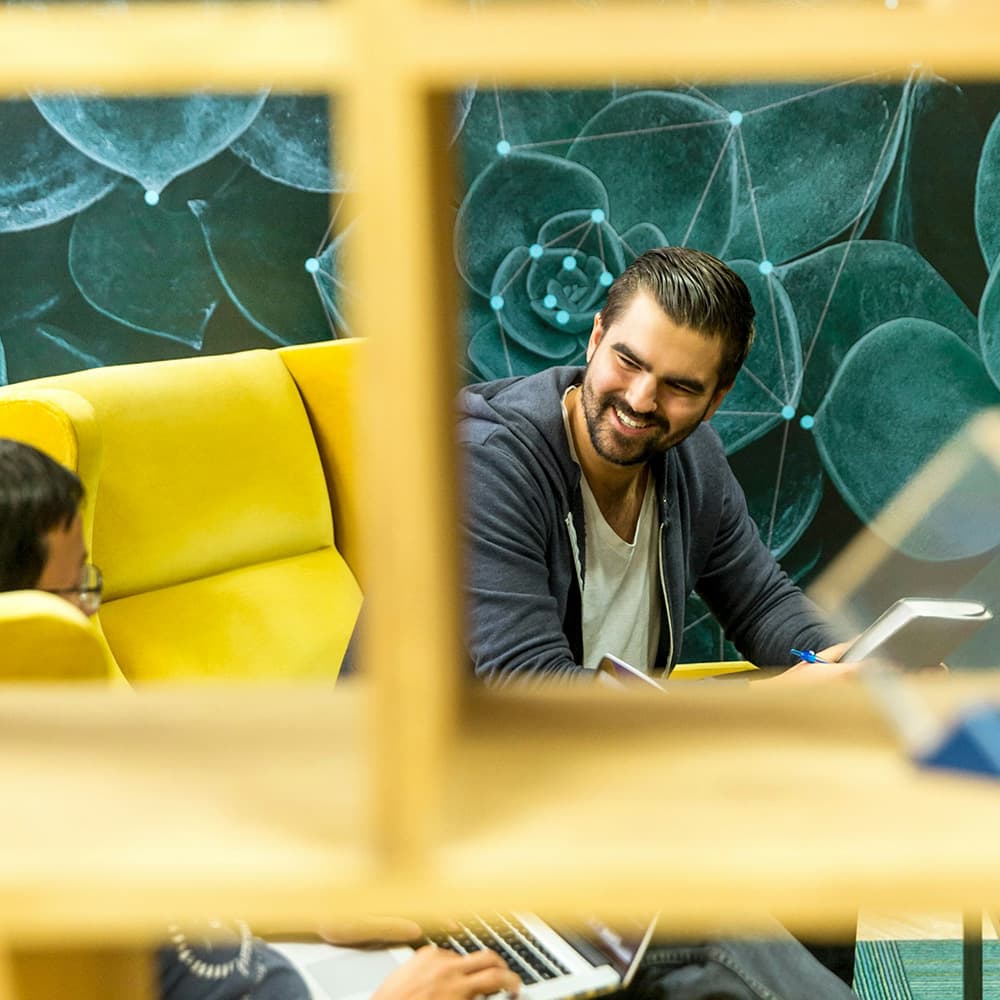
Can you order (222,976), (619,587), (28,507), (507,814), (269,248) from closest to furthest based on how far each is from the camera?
1. (507,814)
2. (222,976)
3. (28,507)
4. (619,587)
5. (269,248)

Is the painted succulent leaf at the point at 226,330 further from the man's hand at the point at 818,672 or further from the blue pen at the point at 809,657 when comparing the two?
the man's hand at the point at 818,672

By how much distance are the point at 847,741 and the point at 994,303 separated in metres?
2.71

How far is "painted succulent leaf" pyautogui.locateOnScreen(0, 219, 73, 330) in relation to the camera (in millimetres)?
2709

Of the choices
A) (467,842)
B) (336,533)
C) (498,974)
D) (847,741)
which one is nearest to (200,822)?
(467,842)

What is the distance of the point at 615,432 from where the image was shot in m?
1.69

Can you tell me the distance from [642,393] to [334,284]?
1321 mm

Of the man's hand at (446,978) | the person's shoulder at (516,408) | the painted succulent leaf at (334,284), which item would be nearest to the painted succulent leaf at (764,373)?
the painted succulent leaf at (334,284)

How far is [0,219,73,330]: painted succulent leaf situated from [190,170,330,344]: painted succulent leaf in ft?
1.06

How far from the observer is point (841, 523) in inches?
117

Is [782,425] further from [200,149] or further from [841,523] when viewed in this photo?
[200,149]

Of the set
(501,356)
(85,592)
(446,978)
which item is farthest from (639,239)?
(446,978)

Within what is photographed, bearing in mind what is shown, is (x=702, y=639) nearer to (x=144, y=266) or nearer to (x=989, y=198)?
(x=989, y=198)

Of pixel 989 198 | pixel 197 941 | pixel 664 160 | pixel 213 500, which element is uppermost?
pixel 664 160

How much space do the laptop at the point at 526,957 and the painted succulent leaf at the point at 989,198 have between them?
2249 mm
